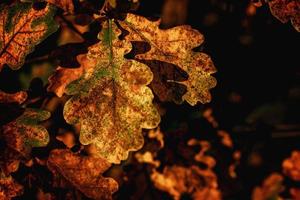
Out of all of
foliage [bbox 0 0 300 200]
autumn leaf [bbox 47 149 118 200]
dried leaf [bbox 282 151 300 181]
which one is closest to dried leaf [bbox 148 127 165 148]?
foliage [bbox 0 0 300 200]

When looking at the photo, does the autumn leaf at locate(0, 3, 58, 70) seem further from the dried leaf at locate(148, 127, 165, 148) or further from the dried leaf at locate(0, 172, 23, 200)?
the dried leaf at locate(148, 127, 165, 148)

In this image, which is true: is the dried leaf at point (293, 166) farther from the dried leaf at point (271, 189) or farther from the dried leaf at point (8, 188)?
the dried leaf at point (8, 188)

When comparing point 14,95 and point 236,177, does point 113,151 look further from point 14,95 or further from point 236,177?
point 236,177

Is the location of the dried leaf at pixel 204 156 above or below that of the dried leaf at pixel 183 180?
above

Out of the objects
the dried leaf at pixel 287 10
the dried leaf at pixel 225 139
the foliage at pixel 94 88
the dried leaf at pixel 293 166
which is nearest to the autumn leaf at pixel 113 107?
the foliage at pixel 94 88

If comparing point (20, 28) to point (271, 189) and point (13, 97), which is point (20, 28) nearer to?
point (13, 97)

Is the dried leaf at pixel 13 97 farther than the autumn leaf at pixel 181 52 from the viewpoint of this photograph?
Yes

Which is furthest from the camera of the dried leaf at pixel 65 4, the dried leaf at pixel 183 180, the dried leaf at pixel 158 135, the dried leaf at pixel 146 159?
the dried leaf at pixel 183 180
